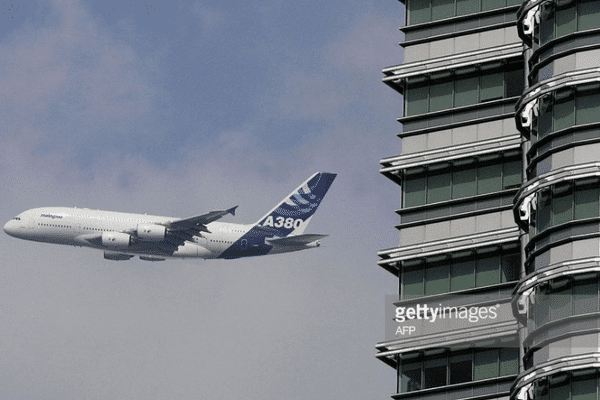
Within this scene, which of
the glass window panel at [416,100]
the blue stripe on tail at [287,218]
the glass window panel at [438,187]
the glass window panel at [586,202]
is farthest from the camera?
the blue stripe on tail at [287,218]

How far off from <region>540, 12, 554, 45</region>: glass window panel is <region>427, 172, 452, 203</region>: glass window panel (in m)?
11.7

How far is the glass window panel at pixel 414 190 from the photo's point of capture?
97931mm

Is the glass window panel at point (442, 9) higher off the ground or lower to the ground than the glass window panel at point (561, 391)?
higher

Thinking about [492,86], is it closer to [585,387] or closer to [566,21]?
[566,21]

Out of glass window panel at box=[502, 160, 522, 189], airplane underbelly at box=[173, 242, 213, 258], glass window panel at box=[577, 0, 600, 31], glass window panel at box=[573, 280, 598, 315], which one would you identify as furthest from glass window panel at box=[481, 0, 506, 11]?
airplane underbelly at box=[173, 242, 213, 258]

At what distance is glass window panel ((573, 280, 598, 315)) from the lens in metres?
78.6

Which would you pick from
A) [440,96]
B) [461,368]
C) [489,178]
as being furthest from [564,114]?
[440,96]

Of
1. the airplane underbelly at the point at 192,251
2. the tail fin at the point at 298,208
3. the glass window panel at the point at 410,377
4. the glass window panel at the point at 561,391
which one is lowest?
the glass window panel at the point at 561,391

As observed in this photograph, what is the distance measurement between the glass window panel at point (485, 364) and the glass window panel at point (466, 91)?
17907mm

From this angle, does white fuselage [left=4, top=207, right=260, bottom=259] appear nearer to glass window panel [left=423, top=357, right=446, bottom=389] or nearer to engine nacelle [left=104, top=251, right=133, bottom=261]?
engine nacelle [left=104, top=251, right=133, bottom=261]

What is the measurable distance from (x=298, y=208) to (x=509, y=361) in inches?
3242

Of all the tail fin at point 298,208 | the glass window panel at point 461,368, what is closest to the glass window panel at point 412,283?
the glass window panel at point 461,368

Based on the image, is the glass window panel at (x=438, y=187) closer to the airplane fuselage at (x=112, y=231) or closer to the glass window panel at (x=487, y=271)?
the glass window panel at (x=487, y=271)

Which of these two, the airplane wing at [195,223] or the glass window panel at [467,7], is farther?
the airplane wing at [195,223]
